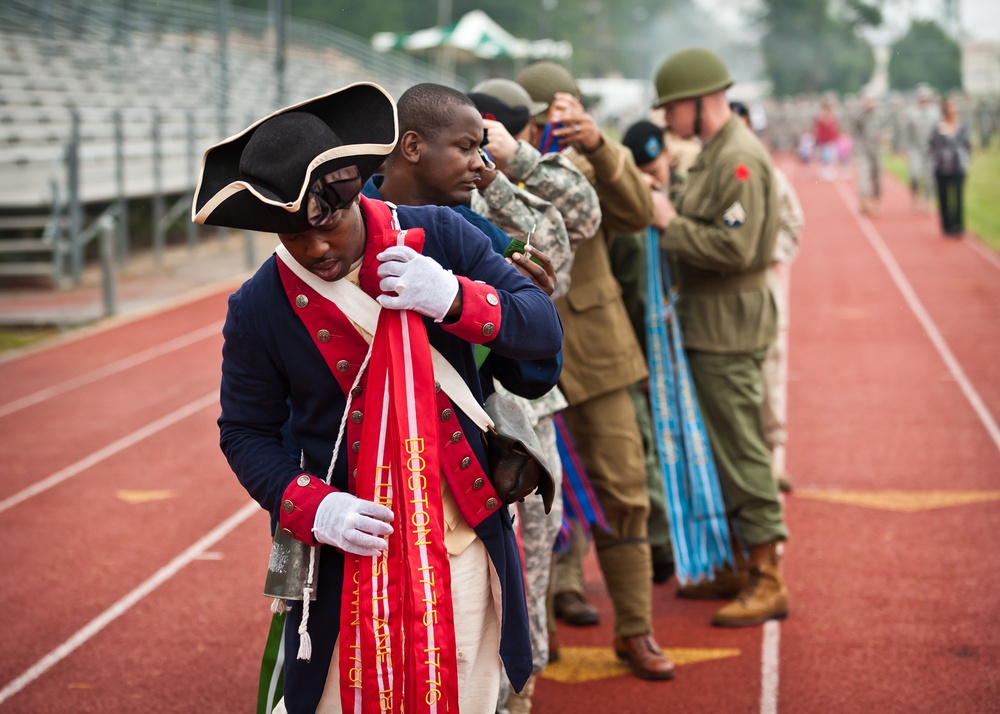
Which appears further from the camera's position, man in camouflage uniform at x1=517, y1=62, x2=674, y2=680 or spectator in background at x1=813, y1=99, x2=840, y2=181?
spectator in background at x1=813, y1=99, x2=840, y2=181

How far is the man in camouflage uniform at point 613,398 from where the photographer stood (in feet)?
14.2

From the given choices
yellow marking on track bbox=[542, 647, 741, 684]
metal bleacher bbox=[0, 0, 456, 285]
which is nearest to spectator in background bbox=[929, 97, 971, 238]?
metal bleacher bbox=[0, 0, 456, 285]

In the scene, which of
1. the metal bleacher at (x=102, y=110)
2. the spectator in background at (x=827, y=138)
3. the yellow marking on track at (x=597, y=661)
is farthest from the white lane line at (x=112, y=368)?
the spectator in background at (x=827, y=138)

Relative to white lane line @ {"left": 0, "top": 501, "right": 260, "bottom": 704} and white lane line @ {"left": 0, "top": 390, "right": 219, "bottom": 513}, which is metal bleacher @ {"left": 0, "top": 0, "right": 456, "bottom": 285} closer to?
white lane line @ {"left": 0, "top": 390, "right": 219, "bottom": 513}

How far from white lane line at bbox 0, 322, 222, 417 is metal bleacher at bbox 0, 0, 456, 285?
368cm

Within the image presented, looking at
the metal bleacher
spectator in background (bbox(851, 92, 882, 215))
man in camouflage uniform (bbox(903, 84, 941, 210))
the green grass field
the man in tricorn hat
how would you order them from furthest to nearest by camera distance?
1. man in camouflage uniform (bbox(903, 84, 941, 210))
2. spectator in background (bbox(851, 92, 882, 215))
3. the green grass field
4. the metal bleacher
5. the man in tricorn hat

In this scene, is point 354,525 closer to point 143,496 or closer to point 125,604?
point 125,604

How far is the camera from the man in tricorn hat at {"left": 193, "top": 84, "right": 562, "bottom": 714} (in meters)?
2.35

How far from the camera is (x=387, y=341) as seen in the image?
2.41 metres

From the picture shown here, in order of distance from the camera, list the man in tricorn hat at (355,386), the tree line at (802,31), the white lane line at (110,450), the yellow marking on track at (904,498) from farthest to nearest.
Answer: the tree line at (802,31) < the white lane line at (110,450) < the yellow marking on track at (904,498) < the man in tricorn hat at (355,386)

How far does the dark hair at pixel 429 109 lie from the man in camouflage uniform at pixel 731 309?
1.84 metres

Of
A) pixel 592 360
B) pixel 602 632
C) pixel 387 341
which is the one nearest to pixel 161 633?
pixel 602 632

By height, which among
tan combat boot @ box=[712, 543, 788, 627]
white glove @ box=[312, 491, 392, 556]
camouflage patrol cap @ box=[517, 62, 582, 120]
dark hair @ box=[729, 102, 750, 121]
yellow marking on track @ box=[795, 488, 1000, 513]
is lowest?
tan combat boot @ box=[712, 543, 788, 627]

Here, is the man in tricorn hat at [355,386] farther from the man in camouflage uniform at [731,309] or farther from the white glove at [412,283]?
the man in camouflage uniform at [731,309]
